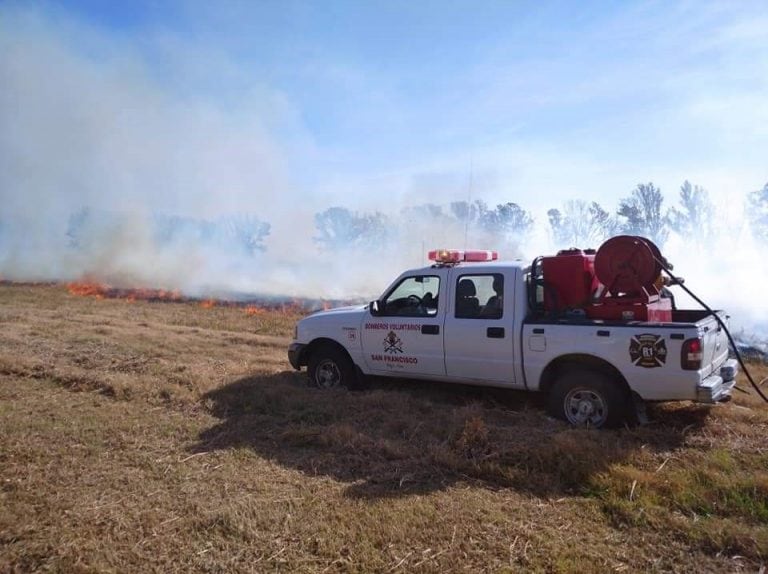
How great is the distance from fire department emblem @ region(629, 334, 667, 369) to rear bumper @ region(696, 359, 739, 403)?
0.40 m

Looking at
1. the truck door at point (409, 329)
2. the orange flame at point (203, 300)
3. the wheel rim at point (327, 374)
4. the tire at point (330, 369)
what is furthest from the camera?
the orange flame at point (203, 300)

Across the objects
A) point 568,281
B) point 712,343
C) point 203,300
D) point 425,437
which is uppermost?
point 568,281

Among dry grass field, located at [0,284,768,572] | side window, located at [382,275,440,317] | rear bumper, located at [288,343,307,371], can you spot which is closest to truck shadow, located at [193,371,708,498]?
dry grass field, located at [0,284,768,572]

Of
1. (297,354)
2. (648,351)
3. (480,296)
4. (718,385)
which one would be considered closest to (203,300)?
(297,354)

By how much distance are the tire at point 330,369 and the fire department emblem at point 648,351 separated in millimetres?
3455

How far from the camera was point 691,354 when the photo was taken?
4973 millimetres

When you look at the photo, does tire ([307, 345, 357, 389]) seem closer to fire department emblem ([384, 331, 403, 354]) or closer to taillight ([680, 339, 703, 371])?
fire department emblem ([384, 331, 403, 354])

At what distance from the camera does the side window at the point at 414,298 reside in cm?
668

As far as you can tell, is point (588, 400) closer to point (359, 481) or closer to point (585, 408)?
point (585, 408)

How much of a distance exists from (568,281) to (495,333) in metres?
1.00

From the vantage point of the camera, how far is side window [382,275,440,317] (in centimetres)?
668

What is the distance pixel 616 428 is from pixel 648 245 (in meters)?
1.91

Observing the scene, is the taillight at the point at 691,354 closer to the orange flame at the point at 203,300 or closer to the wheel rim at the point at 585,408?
the wheel rim at the point at 585,408

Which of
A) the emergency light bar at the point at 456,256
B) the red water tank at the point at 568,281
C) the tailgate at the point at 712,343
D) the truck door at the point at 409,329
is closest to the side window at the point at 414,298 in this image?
the truck door at the point at 409,329
